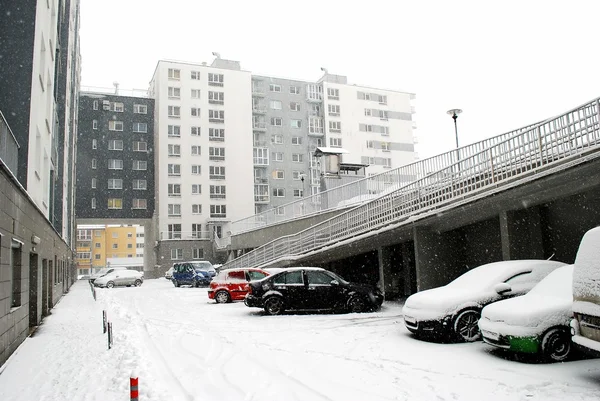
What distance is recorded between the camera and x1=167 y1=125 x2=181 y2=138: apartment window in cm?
6209

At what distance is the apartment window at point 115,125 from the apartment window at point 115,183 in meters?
6.36

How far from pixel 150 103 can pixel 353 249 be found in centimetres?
5088

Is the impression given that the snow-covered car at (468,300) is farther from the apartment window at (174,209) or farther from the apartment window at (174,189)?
the apartment window at (174,189)

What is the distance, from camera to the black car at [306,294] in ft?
49.9

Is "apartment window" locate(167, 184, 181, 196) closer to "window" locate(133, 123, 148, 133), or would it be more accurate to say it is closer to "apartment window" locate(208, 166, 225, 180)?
"apartment window" locate(208, 166, 225, 180)

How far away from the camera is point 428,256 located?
17.4 m

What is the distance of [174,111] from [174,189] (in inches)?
386

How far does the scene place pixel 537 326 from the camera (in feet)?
25.1

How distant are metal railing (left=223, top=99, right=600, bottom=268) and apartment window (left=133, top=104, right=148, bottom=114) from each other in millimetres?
47939

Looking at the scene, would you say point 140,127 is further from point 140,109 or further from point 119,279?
point 119,279

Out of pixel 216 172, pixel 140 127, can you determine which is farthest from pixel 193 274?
pixel 140 127

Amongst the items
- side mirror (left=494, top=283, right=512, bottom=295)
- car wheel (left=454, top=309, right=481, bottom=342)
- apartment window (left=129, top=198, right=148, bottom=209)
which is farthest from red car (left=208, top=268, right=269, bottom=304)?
apartment window (left=129, top=198, right=148, bottom=209)

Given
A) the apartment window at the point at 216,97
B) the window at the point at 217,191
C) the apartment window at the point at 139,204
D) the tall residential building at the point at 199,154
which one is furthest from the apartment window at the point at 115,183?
the apartment window at the point at 216,97

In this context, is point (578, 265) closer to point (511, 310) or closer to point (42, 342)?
point (511, 310)
